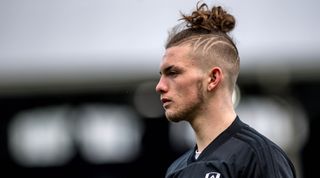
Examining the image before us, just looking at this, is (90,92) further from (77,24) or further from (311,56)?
(311,56)

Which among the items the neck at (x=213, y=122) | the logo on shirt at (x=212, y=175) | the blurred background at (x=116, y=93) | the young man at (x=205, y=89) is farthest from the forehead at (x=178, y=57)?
the blurred background at (x=116, y=93)

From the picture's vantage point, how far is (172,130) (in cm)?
889

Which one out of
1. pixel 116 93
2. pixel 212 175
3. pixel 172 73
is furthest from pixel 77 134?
pixel 212 175

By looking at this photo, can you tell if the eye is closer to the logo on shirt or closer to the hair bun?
the hair bun

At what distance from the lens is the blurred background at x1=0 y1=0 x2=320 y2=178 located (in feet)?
29.4

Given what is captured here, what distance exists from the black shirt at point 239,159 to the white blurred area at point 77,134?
4.68 m

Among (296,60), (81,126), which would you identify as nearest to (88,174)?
(81,126)

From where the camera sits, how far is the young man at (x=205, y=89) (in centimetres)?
438

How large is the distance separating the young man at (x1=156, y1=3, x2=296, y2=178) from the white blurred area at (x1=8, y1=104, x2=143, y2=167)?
450 cm

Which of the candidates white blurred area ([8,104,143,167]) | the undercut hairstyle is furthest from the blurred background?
the undercut hairstyle

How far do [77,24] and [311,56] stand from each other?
2.55 meters

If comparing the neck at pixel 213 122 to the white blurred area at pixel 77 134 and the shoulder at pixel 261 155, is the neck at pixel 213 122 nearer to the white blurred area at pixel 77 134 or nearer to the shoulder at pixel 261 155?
the shoulder at pixel 261 155

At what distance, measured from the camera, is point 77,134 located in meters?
9.34

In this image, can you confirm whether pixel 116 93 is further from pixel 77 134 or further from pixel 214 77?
pixel 214 77
